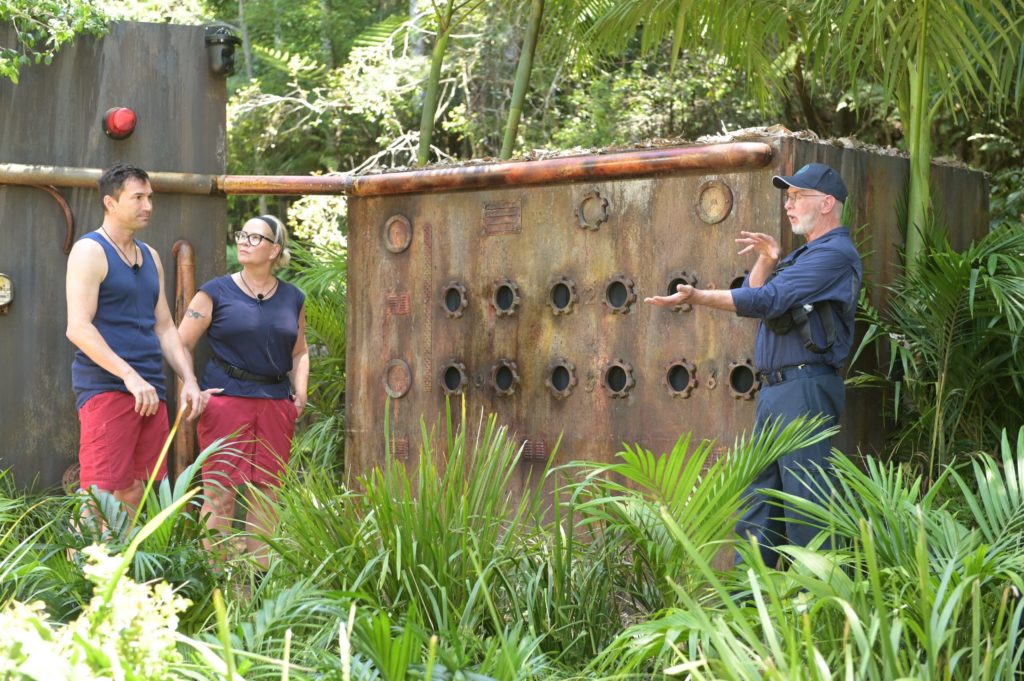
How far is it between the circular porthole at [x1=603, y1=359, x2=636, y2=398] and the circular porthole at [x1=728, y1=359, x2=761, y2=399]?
0.47 m

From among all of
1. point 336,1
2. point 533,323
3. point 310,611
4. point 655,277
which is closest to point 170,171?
point 533,323

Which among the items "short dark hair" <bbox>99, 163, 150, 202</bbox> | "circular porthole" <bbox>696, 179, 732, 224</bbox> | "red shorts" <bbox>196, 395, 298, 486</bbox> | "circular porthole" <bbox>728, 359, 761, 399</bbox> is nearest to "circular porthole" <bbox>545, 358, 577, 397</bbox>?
"circular porthole" <bbox>728, 359, 761, 399</bbox>

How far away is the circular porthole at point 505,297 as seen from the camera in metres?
6.13

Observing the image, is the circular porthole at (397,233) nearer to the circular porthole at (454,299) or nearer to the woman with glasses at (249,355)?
the circular porthole at (454,299)

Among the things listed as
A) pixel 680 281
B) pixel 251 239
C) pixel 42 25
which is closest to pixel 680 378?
pixel 680 281

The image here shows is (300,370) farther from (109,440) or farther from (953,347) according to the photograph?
(953,347)

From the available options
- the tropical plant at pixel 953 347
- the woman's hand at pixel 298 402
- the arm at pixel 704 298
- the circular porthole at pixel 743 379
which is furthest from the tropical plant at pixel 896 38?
the woman's hand at pixel 298 402

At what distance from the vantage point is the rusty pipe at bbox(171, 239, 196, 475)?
6297 millimetres

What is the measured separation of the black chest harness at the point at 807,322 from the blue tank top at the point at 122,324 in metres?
2.44

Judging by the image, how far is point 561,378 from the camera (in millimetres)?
6008

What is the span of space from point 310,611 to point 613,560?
0.99 metres

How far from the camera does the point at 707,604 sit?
3.82 m

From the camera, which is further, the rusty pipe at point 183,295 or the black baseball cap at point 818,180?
the rusty pipe at point 183,295

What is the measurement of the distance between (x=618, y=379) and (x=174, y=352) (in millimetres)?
1894
